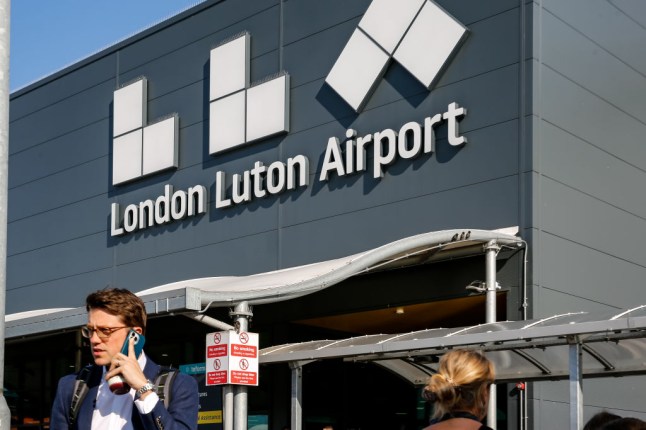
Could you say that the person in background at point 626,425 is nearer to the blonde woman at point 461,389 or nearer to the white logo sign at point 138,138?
the blonde woman at point 461,389

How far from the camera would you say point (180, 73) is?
68.7 ft

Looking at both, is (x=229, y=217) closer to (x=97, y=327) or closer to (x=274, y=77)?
(x=274, y=77)

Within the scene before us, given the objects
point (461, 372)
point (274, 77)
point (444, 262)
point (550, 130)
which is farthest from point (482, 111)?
point (461, 372)

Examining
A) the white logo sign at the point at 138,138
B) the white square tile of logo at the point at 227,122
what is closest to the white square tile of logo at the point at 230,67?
the white square tile of logo at the point at 227,122

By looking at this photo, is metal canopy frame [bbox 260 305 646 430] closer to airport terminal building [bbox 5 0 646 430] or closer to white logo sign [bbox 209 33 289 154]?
airport terminal building [bbox 5 0 646 430]

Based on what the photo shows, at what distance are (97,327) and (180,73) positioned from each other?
56.5 feet

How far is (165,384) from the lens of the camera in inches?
161

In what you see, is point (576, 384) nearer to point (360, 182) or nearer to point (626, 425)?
point (626, 425)

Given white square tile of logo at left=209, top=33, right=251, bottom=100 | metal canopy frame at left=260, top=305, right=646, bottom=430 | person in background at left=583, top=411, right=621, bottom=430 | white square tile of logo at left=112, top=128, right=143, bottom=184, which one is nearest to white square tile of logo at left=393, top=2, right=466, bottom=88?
white square tile of logo at left=209, top=33, right=251, bottom=100

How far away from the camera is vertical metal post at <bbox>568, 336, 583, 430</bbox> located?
10.6m

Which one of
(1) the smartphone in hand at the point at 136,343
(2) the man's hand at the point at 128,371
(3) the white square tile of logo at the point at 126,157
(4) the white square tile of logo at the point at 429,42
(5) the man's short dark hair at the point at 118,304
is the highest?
(4) the white square tile of logo at the point at 429,42

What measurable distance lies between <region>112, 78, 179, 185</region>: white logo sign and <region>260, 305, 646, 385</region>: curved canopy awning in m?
7.63

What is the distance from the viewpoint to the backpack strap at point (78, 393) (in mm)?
4176

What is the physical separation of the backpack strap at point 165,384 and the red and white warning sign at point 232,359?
9.72 meters
